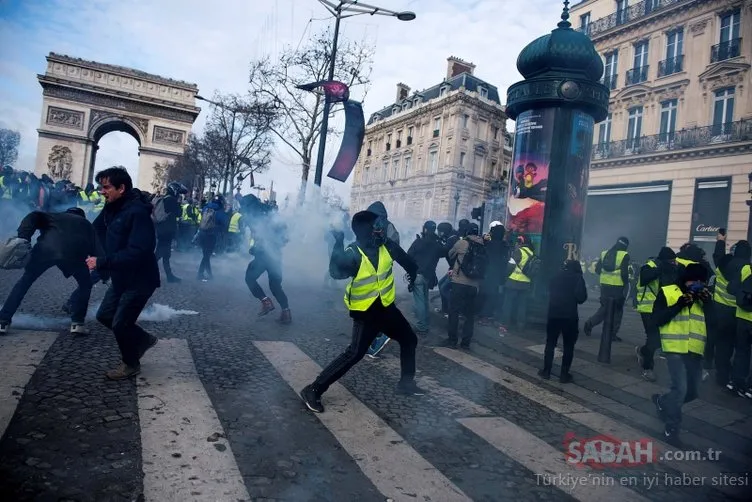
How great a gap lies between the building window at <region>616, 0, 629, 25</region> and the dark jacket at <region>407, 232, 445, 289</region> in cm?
2240

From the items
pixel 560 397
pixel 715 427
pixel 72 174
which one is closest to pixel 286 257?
pixel 560 397

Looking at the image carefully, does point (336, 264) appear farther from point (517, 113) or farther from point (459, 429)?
point (517, 113)

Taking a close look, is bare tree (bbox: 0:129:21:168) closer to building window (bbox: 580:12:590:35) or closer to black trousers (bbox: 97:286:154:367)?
building window (bbox: 580:12:590:35)

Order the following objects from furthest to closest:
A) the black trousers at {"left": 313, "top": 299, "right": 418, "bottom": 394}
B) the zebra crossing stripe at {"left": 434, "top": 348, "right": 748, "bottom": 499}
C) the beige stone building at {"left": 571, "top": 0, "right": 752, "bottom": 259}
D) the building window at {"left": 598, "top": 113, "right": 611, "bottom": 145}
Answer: the building window at {"left": 598, "top": 113, "right": 611, "bottom": 145} → the beige stone building at {"left": 571, "top": 0, "right": 752, "bottom": 259} → the black trousers at {"left": 313, "top": 299, "right": 418, "bottom": 394} → the zebra crossing stripe at {"left": 434, "top": 348, "right": 748, "bottom": 499}

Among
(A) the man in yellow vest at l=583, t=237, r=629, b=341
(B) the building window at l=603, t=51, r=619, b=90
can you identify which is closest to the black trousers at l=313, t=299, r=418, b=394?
(A) the man in yellow vest at l=583, t=237, r=629, b=341

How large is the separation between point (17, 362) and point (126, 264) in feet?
4.07

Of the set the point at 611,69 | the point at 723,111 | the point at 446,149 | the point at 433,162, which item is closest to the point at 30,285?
the point at 723,111

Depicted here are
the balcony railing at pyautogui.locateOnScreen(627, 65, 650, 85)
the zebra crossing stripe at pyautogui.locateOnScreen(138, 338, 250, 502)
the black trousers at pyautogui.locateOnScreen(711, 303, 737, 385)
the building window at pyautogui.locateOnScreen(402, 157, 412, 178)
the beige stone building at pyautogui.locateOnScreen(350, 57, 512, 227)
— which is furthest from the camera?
the building window at pyautogui.locateOnScreen(402, 157, 412, 178)

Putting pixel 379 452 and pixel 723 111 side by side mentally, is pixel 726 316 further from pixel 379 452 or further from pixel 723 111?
pixel 723 111

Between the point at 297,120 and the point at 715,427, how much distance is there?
17.6m

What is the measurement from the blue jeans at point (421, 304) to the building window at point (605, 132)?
20912 mm

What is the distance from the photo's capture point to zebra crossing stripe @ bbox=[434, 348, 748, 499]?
3446 mm

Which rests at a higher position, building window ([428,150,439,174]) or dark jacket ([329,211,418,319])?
building window ([428,150,439,174])

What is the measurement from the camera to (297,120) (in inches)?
752
